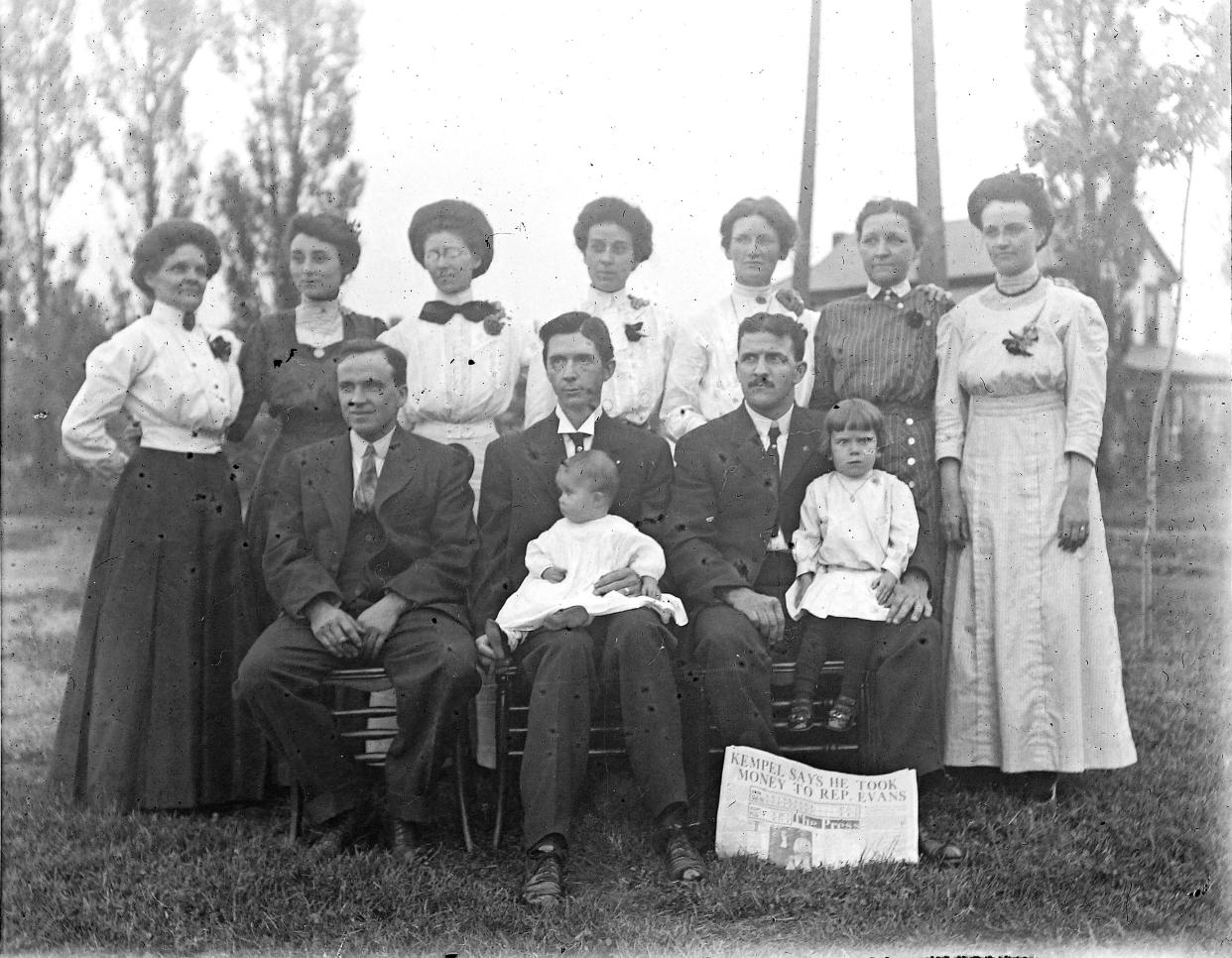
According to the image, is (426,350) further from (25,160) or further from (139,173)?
(25,160)

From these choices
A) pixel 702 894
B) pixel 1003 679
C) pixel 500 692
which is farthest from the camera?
pixel 1003 679

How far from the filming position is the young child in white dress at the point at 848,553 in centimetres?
387

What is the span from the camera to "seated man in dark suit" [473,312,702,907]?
11.8 feet

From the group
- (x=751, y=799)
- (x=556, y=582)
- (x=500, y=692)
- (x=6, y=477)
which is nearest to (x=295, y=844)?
(x=500, y=692)

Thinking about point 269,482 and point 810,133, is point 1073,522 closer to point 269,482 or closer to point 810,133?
point 810,133

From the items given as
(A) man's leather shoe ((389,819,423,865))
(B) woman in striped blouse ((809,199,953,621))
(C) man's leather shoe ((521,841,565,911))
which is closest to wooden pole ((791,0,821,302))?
(B) woman in striped blouse ((809,199,953,621))

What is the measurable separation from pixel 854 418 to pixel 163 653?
2565mm

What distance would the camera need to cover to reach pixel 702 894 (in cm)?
357

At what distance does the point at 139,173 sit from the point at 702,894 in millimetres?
3193

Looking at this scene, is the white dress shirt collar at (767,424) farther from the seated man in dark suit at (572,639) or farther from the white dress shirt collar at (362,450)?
the white dress shirt collar at (362,450)

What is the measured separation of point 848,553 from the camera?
13.0 feet

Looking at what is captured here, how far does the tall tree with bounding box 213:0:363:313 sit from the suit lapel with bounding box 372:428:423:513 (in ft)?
2.28

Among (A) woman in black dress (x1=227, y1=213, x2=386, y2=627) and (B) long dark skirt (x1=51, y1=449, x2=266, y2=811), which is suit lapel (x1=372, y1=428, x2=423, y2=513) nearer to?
(A) woman in black dress (x1=227, y1=213, x2=386, y2=627)

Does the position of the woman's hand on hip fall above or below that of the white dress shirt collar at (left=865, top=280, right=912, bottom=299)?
below
